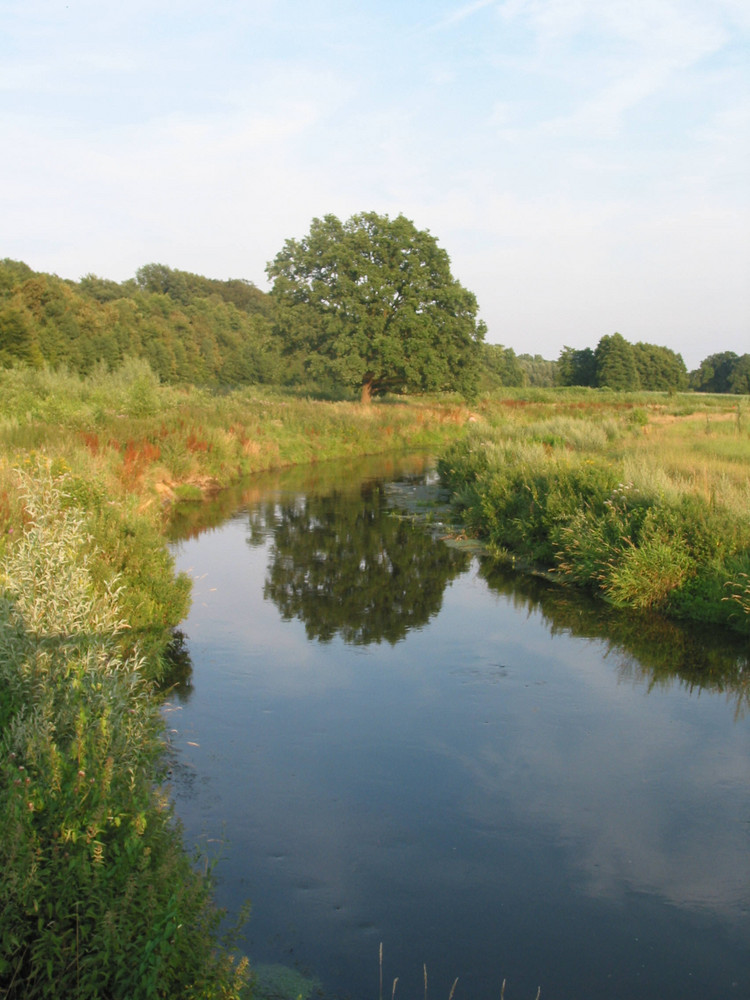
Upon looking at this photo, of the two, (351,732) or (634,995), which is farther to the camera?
(351,732)

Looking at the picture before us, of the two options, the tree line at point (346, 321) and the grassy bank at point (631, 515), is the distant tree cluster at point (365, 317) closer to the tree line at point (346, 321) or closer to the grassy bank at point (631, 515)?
the tree line at point (346, 321)

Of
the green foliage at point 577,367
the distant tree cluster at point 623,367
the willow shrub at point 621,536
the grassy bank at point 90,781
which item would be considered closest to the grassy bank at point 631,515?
the willow shrub at point 621,536

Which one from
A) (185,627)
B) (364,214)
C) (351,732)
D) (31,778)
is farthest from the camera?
(364,214)

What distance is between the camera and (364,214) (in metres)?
40.8

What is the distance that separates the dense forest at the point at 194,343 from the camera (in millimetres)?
44197

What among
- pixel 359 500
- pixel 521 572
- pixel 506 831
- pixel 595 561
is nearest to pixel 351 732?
pixel 506 831

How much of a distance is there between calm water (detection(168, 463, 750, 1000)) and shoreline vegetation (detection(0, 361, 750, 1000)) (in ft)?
1.88

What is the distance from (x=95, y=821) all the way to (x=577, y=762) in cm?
415

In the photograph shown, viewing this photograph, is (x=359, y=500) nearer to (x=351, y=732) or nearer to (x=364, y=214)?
(x=351, y=732)

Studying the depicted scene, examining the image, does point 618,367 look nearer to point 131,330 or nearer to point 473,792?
point 131,330

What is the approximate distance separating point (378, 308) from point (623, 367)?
146ft

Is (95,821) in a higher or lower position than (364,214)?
lower

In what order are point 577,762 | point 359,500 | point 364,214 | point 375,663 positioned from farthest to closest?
point 364,214
point 359,500
point 375,663
point 577,762

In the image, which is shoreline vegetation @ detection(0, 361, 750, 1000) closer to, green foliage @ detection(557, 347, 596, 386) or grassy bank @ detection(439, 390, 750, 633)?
grassy bank @ detection(439, 390, 750, 633)
